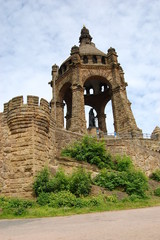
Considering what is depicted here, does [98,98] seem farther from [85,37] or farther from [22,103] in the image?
[22,103]

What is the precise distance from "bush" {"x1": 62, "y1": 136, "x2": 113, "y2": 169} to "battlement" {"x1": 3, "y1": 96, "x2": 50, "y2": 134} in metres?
3.33

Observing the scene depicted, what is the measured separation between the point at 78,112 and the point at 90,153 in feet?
31.6

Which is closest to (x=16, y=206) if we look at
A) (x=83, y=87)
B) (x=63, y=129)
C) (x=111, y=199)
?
(x=111, y=199)

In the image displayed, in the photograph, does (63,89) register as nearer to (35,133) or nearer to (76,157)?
(76,157)

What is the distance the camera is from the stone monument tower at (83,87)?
23.1 meters

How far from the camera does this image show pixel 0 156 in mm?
10562

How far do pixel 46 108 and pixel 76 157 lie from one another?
3860 millimetres

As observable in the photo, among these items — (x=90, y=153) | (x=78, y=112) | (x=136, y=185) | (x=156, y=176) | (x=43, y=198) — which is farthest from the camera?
(x=78, y=112)

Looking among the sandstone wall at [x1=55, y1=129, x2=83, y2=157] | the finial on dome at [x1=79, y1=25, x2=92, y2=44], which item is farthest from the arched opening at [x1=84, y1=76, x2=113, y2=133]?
the sandstone wall at [x1=55, y1=129, x2=83, y2=157]

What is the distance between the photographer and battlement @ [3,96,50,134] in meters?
10.5

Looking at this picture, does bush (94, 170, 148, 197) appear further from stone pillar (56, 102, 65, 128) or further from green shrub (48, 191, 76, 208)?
stone pillar (56, 102, 65, 128)

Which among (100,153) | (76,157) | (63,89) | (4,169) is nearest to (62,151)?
(76,157)

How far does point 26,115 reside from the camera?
10.6 metres

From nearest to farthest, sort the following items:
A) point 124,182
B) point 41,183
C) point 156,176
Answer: point 41,183 < point 124,182 < point 156,176
